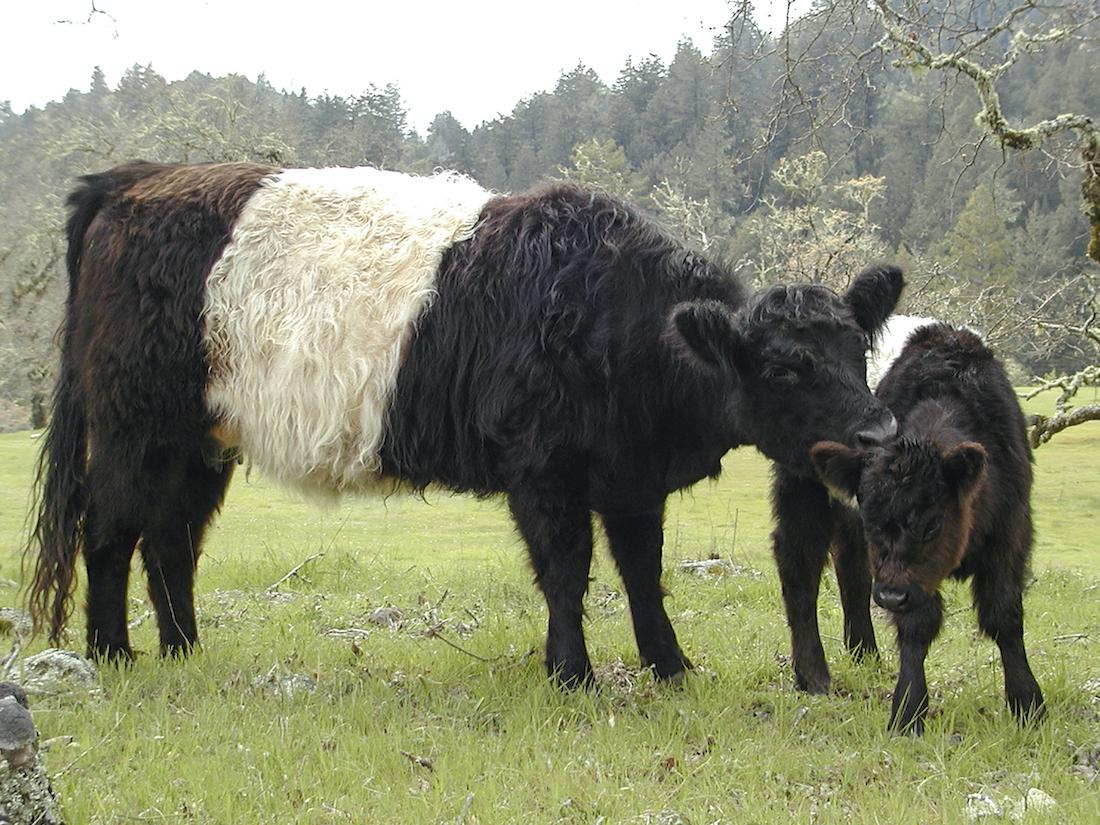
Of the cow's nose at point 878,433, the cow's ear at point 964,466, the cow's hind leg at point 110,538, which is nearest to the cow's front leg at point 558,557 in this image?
the cow's nose at point 878,433

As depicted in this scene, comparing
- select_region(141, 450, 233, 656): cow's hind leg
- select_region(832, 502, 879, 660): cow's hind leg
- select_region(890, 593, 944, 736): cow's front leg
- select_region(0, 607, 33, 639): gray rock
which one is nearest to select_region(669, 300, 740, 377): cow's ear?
select_region(890, 593, 944, 736): cow's front leg

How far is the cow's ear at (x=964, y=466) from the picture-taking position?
4.76 meters

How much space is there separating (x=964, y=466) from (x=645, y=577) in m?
2.03

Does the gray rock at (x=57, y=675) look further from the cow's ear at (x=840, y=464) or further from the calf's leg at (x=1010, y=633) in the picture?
the calf's leg at (x=1010, y=633)

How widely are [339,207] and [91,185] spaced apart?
1642mm

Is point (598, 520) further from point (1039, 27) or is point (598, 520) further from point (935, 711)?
point (1039, 27)

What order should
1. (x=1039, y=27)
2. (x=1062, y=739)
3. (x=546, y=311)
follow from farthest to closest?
1. (x=1039, y=27)
2. (x=546, y=311)
3. (x=1062, y=739)

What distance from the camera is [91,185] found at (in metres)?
6.80

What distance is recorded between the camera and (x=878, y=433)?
5109mm

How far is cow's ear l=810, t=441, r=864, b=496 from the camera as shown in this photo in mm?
5008

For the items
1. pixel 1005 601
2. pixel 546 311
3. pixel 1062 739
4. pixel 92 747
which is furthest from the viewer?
pixel 546 311

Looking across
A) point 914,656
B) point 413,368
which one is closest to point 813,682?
point 914,656

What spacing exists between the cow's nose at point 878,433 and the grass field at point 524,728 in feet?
4.10

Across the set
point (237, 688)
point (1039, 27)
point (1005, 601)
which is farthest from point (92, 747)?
point (1039, 27)
